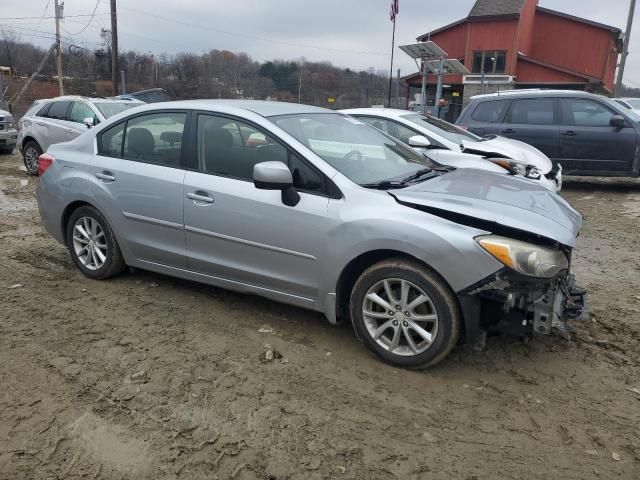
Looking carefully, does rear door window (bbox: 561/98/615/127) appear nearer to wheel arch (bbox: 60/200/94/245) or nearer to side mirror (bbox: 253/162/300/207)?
side mirror (bbox: 253/162/300/207)

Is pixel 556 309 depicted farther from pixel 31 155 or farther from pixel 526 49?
pixel 526 49

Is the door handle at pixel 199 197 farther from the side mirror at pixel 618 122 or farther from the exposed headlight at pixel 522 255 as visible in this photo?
the side mirror at pixel 618 122

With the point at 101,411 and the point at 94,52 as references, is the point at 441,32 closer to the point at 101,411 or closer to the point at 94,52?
the point at 94,52

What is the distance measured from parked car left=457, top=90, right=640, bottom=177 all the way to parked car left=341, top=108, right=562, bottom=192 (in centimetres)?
188

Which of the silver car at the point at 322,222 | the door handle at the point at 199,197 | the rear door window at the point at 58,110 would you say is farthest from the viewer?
the rear door window at the point at 58,110

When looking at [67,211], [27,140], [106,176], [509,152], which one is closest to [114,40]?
[27,140]

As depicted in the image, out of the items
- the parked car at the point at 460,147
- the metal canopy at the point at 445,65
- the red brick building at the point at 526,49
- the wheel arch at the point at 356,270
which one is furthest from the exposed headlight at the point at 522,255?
the red brick building at the point at 526,49

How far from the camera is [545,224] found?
326 centimetres

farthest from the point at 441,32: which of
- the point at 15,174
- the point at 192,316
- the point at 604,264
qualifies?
the point at 192,316

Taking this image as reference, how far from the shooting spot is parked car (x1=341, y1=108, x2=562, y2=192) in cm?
682

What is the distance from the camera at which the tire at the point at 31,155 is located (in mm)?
11758

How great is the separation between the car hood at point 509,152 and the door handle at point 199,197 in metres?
4.45

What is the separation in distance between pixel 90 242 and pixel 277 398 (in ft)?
8.80

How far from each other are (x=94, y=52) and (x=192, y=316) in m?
38.2
